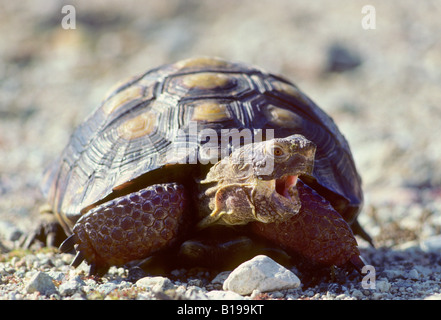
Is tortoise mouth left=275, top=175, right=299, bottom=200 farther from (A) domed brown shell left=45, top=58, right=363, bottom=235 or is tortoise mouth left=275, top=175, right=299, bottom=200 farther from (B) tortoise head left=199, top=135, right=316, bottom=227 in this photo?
(A) domed brown shell left=45, top=58, right=363, bottom=235

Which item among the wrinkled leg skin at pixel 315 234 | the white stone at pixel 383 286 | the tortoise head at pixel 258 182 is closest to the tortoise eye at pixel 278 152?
the tortoise head at pixel 258 182

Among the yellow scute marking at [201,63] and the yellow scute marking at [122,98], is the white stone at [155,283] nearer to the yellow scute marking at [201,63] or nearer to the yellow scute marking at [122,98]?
the yellow scute marking at [122,98]

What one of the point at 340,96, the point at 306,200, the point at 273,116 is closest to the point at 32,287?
the point at 306,200

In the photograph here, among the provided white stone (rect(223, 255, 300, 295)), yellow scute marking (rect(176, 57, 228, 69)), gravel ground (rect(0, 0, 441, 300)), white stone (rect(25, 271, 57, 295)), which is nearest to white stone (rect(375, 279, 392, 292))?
gravel ground (rect(0, 0, 441, 300))

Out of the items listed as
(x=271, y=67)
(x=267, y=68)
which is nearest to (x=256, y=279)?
(x=267, y=68)

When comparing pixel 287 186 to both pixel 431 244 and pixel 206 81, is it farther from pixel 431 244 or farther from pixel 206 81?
pixel 431 244
